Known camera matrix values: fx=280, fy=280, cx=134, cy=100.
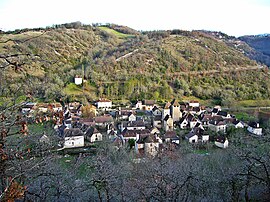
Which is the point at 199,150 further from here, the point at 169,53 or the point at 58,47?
the point at 58,47

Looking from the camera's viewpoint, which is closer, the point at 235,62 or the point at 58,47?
the point at 235,62

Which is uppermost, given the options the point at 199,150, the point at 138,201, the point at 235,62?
the point at 235,62

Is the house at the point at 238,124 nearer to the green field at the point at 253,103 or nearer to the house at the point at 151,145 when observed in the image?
the house at the point at 151,145

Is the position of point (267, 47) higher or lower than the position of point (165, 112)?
higher

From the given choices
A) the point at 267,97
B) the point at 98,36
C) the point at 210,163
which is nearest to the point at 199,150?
the point at 210,163

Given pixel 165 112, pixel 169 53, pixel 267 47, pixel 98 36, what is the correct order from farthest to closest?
pixel 267 47, pixel 98 36, pixel 169 53, pixel 165 112

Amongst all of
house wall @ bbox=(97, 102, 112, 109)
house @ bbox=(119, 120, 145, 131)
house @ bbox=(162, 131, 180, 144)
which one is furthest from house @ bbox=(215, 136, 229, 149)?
house wall @ bbox=(97, 102, 112, 109)

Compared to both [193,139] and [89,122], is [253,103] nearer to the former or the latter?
[193,139]

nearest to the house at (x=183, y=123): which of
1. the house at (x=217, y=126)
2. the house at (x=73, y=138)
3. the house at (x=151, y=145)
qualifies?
the house at (x=217, y=126)
